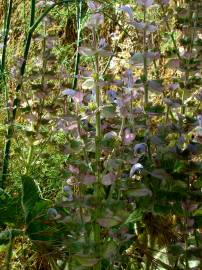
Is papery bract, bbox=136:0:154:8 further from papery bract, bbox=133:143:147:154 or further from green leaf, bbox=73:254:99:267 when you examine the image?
green leaf, bbox=73:254:99:267

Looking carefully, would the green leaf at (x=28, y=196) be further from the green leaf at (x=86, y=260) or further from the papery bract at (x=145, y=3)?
the papery bract at (x=145, y=3)

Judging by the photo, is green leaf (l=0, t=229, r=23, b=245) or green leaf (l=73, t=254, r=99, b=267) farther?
green leaf (l=0, t=229, r=23, b=245)

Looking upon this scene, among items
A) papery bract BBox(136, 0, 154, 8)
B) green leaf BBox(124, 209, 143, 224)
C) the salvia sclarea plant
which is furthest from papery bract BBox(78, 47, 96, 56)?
green leaf BBox(124, 209, 143, 224)

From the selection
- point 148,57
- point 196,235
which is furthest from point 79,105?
point 196,235

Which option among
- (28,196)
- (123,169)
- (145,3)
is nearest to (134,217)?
(123,169)

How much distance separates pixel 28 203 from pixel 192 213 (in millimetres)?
349

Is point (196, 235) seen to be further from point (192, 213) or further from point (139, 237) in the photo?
point (139, 237)

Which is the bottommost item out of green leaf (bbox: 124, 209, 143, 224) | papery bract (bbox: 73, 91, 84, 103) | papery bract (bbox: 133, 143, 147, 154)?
green leaf (bbox: 124, 209, 143, 224)

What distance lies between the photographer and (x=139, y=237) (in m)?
1.38

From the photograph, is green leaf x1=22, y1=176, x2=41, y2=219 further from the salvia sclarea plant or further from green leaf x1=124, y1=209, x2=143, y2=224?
green leaf x1=124, y1=209, x2=143, y2=224

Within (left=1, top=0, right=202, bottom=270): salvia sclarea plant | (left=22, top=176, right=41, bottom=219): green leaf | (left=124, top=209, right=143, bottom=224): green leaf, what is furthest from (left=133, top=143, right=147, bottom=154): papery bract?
(left=22, top=176, right=41, bottom=219): green leaf

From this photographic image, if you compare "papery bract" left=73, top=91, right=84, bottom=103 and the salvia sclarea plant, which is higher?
"papery bract" left=73, top=91, right=84, bottom=103

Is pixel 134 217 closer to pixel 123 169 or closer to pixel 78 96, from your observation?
pixel 123 169

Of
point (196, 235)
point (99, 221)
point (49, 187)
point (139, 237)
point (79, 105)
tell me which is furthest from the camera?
point (49, 187)
